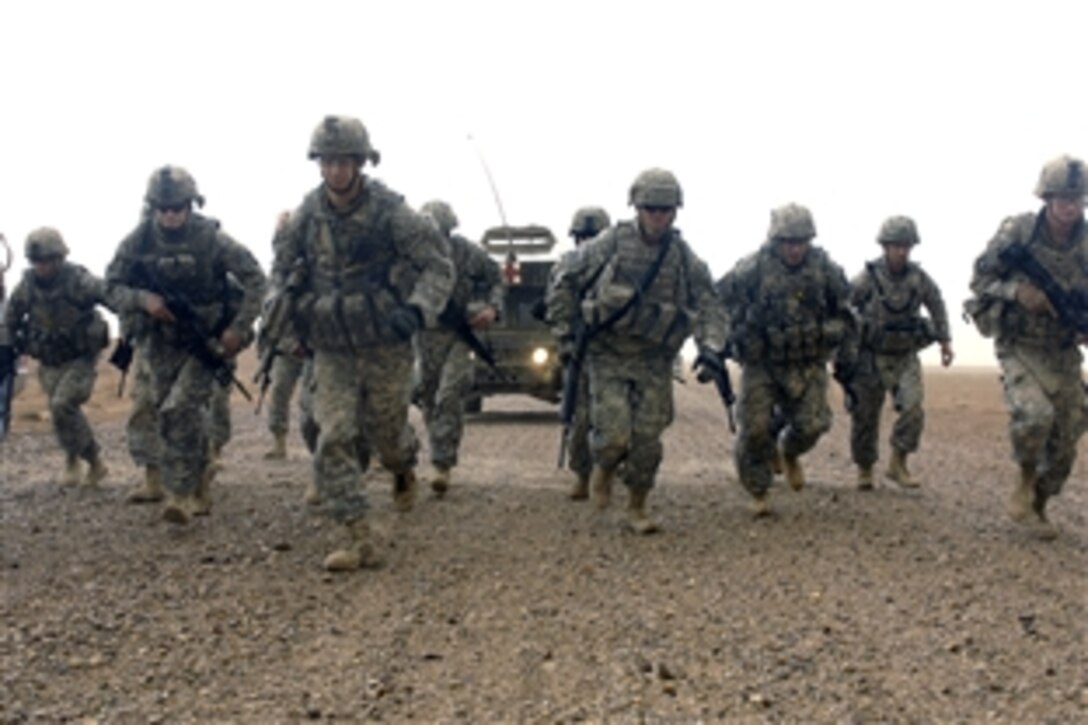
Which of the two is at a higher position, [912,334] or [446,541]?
[912,334]

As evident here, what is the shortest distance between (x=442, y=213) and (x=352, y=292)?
340cm

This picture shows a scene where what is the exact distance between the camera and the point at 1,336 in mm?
9172

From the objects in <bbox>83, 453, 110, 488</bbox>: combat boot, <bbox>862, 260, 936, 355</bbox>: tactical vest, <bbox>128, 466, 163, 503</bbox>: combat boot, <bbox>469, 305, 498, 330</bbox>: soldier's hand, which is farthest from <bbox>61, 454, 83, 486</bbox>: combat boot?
<bbox>862, 260, 936, 355</bbox>: tactical vest

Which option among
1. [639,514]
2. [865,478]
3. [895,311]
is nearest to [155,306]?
[639,514]

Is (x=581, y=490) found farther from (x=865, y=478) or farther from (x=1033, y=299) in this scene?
(x=1033, y=299)

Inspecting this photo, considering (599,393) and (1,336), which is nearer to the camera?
(599,393)

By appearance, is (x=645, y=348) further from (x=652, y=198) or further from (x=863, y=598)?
(x=863, y=598)

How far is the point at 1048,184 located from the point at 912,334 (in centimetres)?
285

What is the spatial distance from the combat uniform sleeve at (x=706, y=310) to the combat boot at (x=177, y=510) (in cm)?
321

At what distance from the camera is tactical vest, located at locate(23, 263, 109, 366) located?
30.8 feet

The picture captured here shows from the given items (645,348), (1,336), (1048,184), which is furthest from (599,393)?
(1,336)

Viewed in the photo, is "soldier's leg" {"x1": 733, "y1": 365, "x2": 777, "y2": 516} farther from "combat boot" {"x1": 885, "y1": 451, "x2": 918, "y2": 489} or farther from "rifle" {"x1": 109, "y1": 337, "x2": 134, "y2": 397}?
"rifle" {"x1": 109, "y1": 337, "x2": 134, "y2": 397}

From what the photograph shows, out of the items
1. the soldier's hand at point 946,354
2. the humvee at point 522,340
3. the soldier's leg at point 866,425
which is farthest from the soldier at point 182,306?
the humvee at point 522,340

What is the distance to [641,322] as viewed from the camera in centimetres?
744
